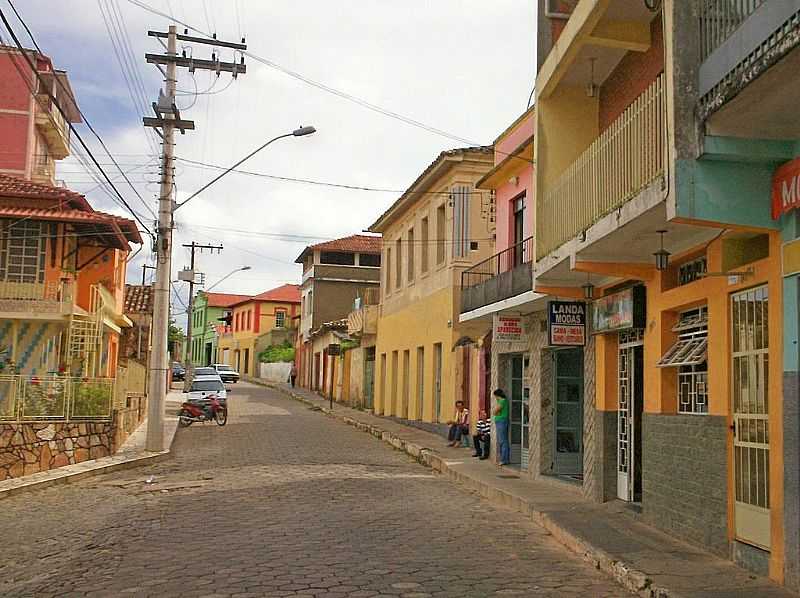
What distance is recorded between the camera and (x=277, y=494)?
13148mm

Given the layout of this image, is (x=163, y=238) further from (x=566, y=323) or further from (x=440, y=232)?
(x=566, y=323)

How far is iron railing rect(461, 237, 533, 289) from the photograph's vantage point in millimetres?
17219

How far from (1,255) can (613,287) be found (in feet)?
54.3

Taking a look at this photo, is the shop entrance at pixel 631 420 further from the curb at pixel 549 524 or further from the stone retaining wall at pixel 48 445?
the stone retaining wall at pixel 48 445

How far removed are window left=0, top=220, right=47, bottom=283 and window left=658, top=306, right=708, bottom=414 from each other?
17540 mm

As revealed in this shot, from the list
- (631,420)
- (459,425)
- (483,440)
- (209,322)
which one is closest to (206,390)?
(459,425)

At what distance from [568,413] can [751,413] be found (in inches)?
287


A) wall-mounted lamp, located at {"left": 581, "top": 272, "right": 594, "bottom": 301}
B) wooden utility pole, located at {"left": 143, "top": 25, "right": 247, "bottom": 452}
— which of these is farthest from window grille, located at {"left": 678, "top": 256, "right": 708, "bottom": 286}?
wooden utility pole, located at {"left": 143, "top": 25, "right": 247, "bottom": 452}

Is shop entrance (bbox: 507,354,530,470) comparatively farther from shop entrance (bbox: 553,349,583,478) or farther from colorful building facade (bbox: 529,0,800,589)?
colorful building facade (bbox: 529,0,800,589)

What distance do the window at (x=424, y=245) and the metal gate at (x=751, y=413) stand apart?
17.7 m

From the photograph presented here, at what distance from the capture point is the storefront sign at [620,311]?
1121 centimetres

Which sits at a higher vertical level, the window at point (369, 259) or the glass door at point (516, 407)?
the window at point (369, 259)

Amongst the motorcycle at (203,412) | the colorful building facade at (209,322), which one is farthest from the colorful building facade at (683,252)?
the colorful building facade at (209,322)

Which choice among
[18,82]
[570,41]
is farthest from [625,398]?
[18,82]
